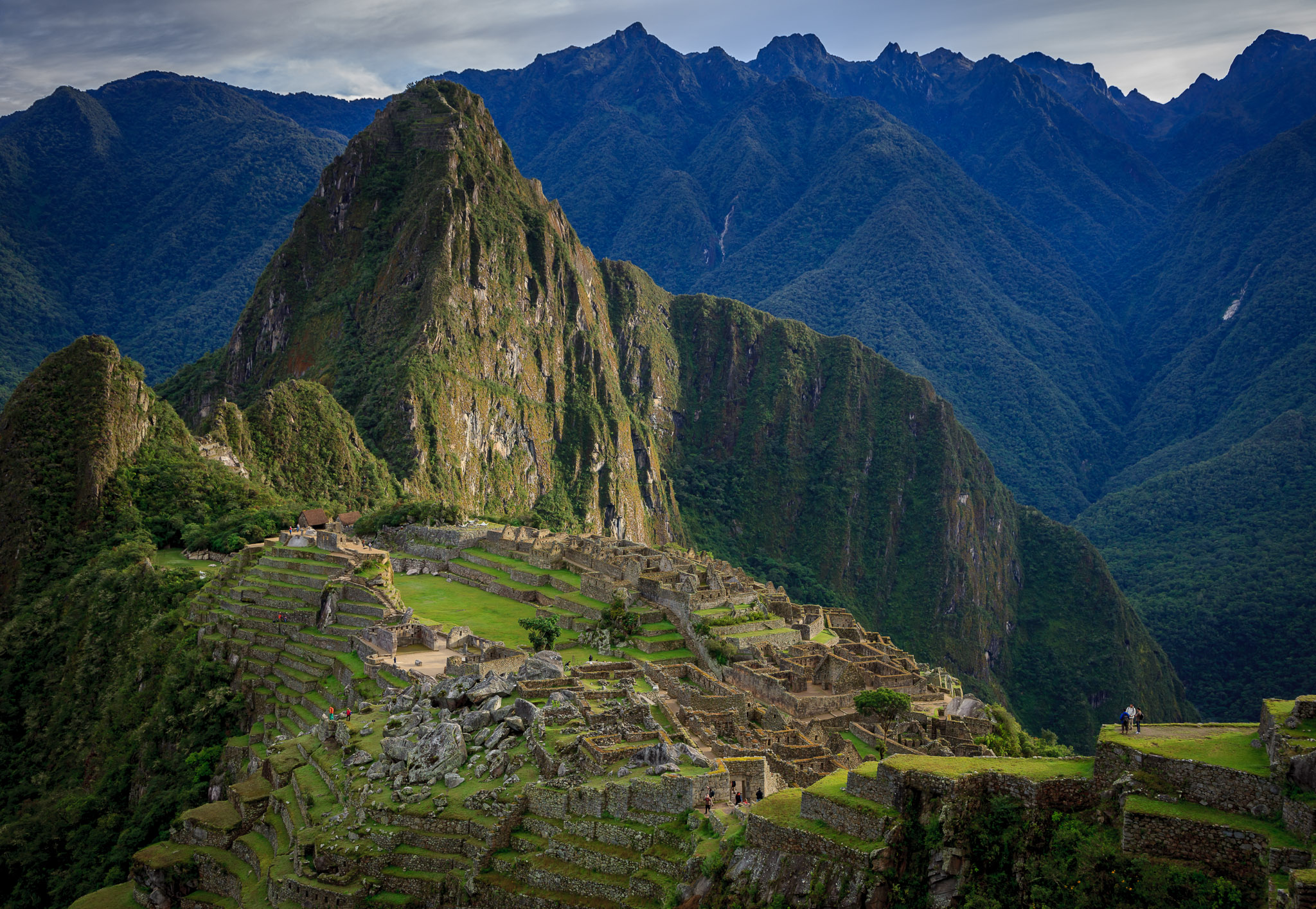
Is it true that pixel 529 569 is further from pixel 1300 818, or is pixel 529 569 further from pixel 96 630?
pixel 1300 818

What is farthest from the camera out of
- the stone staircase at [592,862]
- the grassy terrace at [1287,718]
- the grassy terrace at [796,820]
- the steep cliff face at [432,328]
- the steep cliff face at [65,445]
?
the steep cliff face at [432,328]

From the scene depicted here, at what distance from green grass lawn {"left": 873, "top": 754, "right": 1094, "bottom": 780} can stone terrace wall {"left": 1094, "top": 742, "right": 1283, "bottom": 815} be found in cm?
55

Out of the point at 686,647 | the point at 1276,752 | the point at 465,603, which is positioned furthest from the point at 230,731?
the point at 1276,752

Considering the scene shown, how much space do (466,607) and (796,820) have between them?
140 feet

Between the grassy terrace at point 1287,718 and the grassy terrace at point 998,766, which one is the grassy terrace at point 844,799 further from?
the grassy terrace at point 1287,718

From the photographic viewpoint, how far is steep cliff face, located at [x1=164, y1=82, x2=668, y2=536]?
504 ft

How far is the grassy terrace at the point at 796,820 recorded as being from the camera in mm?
17984

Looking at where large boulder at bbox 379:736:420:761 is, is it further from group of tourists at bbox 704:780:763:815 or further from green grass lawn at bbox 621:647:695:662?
green grass lawn at bbox 621:647:695:662

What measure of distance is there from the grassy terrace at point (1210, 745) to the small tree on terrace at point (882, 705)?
25.7 metres

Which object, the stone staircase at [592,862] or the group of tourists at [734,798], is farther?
the group of tourists at [734,798]

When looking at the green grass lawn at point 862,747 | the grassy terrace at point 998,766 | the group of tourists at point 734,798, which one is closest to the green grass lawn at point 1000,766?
the grassy terrace at point 998,766

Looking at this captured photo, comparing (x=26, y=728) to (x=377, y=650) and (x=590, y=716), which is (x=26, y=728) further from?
(x=590, y=716)

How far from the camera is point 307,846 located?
81.5ft

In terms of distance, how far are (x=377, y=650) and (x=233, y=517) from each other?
1446 inches
